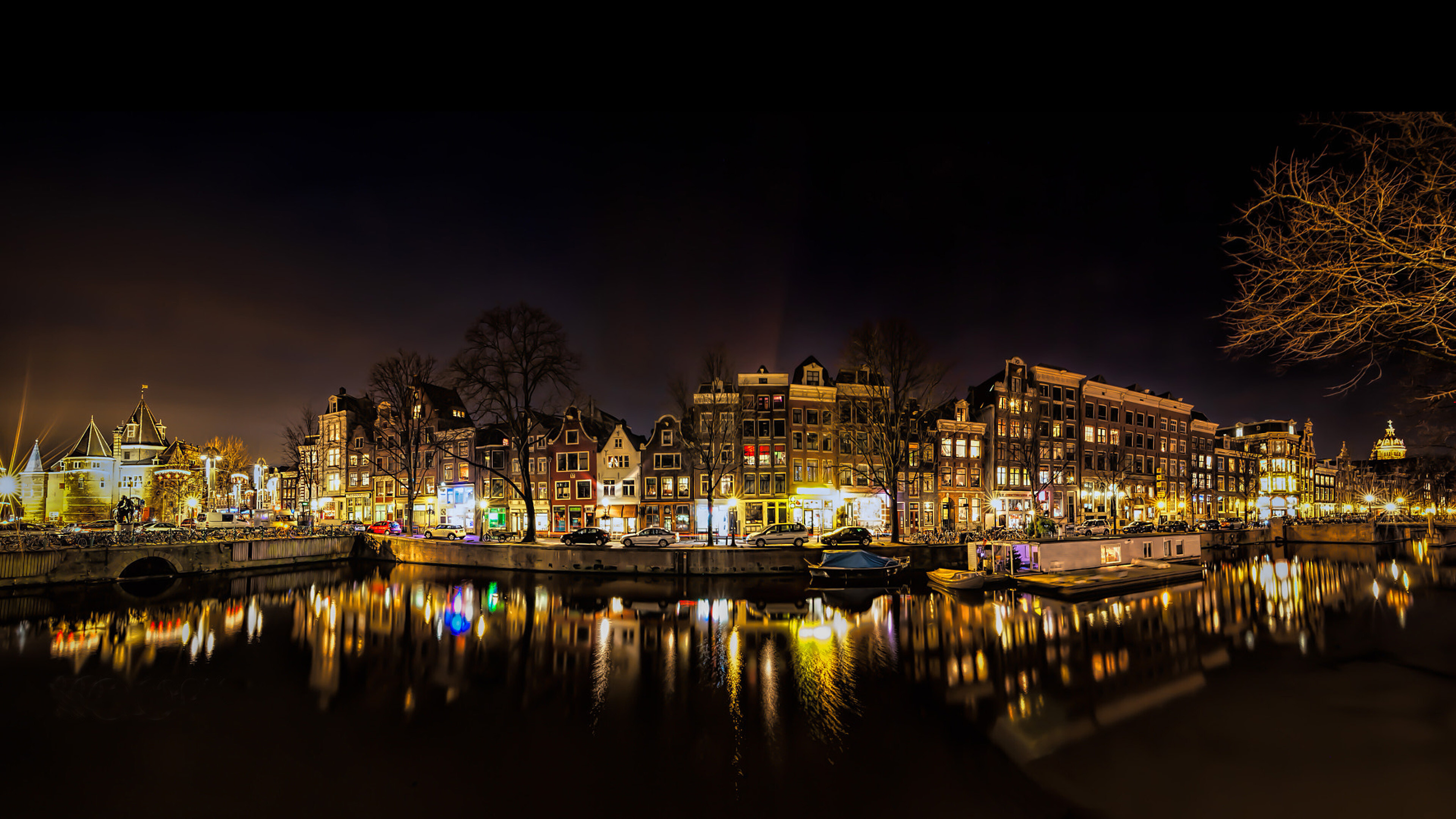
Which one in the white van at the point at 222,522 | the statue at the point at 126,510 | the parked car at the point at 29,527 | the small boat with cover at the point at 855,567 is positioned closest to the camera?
the small boat with cover at the point at 855,567

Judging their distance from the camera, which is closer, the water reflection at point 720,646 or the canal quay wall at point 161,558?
the water reflection at point 720,646

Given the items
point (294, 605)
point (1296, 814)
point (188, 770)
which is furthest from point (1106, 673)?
point (294, 605)

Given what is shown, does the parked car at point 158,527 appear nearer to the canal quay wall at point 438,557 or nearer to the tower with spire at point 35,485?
the canal quay wall at point 438,557

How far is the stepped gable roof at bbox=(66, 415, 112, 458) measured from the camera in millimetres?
103125

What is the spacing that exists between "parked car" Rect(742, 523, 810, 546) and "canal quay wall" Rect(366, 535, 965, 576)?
5.93 ft

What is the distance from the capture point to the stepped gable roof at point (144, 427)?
385 ft

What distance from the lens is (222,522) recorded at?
5841 centimetres

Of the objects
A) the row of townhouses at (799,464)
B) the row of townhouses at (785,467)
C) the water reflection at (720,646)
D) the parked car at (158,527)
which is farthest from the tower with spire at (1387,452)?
the parked car at (158,527)

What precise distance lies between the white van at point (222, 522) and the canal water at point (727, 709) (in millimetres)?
21076

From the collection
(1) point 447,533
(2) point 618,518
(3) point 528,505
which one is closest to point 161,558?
(1) point 447,533

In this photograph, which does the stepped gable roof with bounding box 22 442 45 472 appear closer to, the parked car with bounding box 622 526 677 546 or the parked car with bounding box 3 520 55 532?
the parked car with bounding box 3 520 55 532

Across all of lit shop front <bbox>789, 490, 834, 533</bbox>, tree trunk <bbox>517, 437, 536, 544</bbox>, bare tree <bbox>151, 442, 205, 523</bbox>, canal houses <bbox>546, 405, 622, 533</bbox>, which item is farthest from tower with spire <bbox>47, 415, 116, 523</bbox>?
lit shop front <bbox>789, 490, 834, 533</bbox>

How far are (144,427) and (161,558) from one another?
10292cm

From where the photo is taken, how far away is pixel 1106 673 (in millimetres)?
21219
